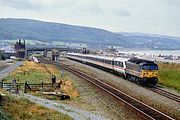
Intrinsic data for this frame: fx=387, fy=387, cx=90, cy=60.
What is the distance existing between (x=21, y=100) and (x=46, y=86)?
12.8m

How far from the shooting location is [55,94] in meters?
38.7

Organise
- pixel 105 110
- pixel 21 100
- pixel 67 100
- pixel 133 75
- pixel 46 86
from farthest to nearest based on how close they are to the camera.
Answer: pixel 133 75, pixel 46 86, pixel 67 100, pixel 21 100, pixel 105 110

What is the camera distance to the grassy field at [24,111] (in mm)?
24766

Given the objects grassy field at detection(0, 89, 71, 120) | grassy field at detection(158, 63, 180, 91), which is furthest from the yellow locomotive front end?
grassy field at detection(0, 89, 71, 120)

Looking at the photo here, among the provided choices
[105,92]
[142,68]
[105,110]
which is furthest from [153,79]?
[105,110]

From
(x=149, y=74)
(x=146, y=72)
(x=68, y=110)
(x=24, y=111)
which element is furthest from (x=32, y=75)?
(x=24, y=111)

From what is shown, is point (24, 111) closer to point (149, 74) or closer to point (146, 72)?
point (146, 72)

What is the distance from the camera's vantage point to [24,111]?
1067 inches

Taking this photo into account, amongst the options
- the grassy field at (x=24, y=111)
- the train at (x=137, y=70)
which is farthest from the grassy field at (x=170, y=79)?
the grassy field at (x=24, y=111)

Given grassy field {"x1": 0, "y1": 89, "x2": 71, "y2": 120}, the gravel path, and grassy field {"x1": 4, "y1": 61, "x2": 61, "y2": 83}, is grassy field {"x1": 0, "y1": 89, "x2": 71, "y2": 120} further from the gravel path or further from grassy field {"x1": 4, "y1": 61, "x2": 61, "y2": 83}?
grassy field {"x1": 4, "y1": 61, "x2": 61, "y2": 83}

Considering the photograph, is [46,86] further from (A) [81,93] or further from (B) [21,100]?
(B) [21,100]

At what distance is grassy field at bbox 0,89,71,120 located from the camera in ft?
81.3

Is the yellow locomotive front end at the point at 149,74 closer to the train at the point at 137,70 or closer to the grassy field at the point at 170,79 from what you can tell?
A: the train at the point at 137,70

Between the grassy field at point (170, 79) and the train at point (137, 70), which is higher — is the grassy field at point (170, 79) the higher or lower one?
the lower one
